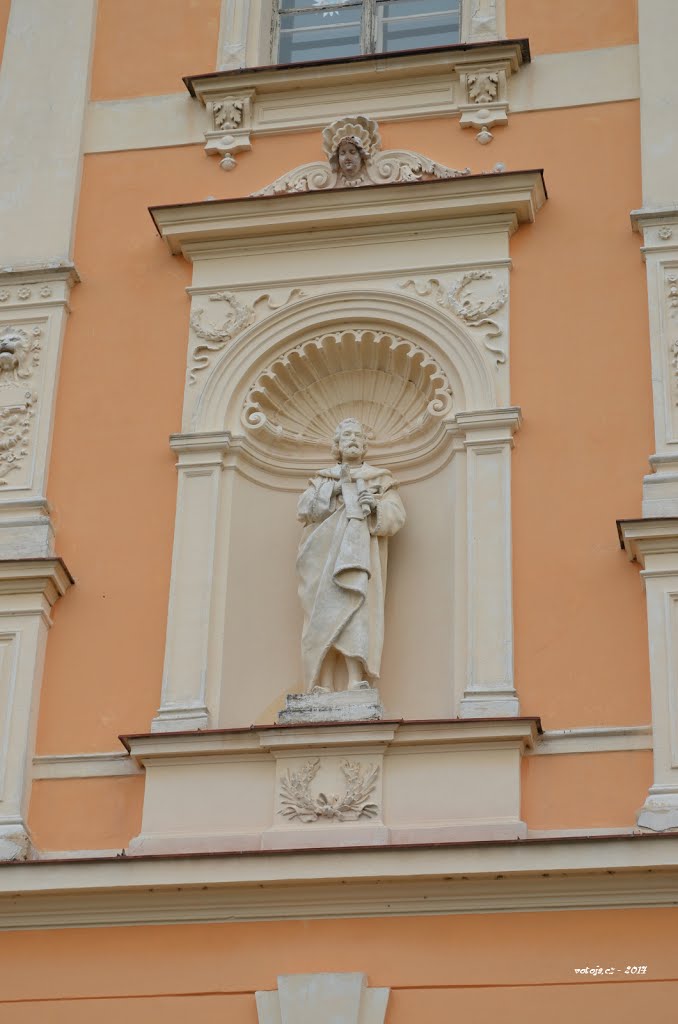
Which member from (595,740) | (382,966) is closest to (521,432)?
(595,740)

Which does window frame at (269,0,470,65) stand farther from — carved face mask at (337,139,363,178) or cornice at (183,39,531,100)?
carved face mask at (337,139,363,178)

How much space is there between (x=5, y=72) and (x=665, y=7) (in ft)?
11.3

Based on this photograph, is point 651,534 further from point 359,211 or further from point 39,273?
point 39,273

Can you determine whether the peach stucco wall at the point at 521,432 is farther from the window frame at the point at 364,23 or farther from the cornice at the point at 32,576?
the window frame at the point at 364,23

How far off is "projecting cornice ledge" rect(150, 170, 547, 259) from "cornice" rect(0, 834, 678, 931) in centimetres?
325

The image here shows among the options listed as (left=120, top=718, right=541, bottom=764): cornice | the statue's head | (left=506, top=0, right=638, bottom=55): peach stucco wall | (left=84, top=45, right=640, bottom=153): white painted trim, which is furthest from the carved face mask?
(left=120, top=718, right=541, bottom=764): cornice

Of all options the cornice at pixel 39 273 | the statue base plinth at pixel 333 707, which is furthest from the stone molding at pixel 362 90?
the statue base plinth at pixel 333 707

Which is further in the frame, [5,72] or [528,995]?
[5,72]

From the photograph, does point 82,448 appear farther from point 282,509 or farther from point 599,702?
point 599,702

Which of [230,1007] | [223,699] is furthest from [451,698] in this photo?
[230,1007]

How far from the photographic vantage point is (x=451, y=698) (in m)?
9.34

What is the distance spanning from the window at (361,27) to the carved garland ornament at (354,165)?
85 centimetres

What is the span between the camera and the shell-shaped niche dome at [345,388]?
1020 cm

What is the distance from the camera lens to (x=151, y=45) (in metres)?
11.3
